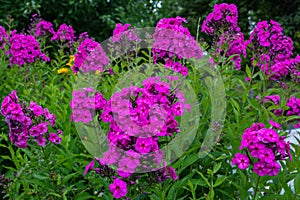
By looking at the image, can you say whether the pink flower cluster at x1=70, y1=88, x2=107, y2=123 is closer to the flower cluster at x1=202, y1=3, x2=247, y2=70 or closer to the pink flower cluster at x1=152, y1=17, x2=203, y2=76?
the pink flower cluster at x1=152, y1=17, x2=203, y2=76

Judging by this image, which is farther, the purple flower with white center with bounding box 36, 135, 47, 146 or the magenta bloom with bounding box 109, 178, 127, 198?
the purple flower with white center with bounding box 36, 135, 47, 146

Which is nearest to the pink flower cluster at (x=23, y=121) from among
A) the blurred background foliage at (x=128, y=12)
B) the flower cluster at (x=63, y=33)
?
the flower cluster at (x=63, y=33)

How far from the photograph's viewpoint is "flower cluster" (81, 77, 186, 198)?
1.88m

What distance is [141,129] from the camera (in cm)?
188

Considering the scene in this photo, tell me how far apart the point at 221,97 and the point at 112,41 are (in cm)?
113

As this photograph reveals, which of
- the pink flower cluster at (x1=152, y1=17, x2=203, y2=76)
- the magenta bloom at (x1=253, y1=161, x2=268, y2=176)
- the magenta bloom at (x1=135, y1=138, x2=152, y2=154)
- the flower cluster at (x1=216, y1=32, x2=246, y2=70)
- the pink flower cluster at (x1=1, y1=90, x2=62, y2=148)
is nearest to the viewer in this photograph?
the magenta bloom at (x1=135, y1=138, x2=152, y2=154)

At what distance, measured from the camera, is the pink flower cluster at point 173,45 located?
2.93m

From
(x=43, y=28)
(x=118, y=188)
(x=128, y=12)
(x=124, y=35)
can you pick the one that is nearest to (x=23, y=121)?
(x=118, y=188)

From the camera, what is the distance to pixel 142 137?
6.19ft

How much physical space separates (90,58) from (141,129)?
1650 mm

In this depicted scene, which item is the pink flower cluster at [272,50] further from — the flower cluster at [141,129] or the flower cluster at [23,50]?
the flower cluster at [23,50]

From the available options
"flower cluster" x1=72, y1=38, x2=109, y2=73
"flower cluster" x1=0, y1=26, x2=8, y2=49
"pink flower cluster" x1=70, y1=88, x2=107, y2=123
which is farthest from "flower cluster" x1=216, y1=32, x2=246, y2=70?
"flower cluster" x1=0, y1=26, x2=8, y2=49

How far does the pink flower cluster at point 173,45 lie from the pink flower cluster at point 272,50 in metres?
0.50

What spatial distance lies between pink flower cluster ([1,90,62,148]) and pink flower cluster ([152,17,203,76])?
0.99 m
